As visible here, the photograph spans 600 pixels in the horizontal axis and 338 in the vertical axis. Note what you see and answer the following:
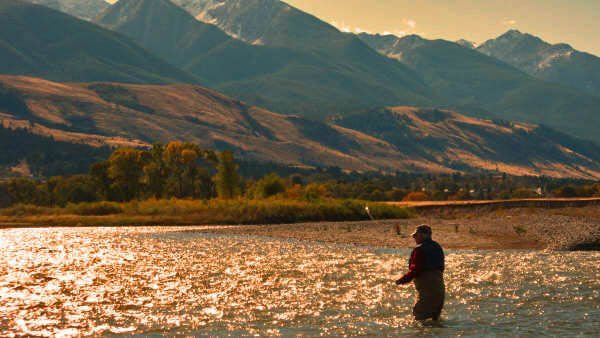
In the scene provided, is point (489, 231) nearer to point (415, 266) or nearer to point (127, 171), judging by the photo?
point (415, 266)

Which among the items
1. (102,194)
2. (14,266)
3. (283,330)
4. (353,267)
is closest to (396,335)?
(283,330)

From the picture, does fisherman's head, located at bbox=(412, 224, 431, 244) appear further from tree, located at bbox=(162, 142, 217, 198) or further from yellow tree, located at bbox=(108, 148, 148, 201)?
tree, located at bbox=(162, 142, 217, 198)

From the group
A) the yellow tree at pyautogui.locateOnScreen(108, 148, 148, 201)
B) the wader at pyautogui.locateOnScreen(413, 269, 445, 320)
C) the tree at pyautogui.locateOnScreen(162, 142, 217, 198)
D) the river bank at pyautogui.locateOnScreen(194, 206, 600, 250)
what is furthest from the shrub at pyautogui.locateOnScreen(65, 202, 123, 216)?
the wader at pyautogui.locateOnScreen(413, 269, 445, 320)

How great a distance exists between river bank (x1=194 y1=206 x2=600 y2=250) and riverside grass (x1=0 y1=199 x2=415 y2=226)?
31.3ft

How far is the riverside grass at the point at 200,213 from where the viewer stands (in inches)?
4395

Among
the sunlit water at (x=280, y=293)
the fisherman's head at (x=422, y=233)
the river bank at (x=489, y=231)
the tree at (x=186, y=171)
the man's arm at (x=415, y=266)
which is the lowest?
the sunlit water at (x=280, y=293)

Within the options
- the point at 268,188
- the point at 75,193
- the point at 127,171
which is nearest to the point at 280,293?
the point at 268,188

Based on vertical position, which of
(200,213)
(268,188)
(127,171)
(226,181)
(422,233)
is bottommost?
(422,233)

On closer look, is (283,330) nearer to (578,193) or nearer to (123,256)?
(123,256)

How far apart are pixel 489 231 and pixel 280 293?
169ft

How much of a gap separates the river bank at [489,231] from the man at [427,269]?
39.8 m

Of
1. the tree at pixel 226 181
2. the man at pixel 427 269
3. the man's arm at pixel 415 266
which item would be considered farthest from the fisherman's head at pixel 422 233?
the tree at pixel 226 181

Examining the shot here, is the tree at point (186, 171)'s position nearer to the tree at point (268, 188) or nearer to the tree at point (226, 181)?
the tree at point (226, 181)

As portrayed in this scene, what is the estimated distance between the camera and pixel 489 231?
281 ft
